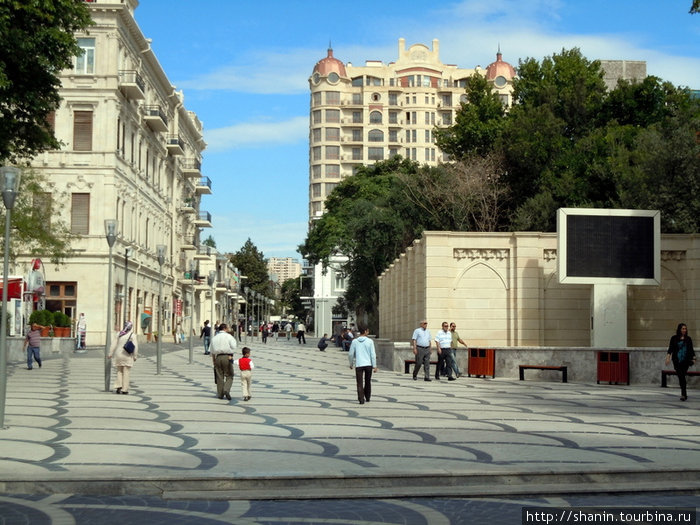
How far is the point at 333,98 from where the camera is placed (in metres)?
135

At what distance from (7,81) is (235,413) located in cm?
1045

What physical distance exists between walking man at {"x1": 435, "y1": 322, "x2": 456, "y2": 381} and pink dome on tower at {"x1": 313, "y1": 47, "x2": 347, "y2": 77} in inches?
4306

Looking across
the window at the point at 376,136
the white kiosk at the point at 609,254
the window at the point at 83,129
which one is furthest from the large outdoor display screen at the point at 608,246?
the window at the point at 376,136

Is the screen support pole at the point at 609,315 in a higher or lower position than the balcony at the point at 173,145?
lower

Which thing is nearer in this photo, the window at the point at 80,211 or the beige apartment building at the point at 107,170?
the beige apartment building at the point at 107,170

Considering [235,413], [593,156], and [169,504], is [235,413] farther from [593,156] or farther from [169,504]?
[593,156]

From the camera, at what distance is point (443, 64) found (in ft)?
452

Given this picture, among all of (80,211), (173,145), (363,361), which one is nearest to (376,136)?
(173,145)

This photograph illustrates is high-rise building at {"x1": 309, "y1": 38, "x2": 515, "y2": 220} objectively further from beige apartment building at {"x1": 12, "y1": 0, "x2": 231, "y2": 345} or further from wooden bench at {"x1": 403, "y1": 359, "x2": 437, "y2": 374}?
wooden bench at {"x1": 403, "y1": 359, "x2": 437, "y2": 374}

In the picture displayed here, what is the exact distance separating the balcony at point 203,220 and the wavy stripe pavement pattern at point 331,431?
211ft

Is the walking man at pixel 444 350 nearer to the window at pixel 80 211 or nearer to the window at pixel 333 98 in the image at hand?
the window at pixel 80 211

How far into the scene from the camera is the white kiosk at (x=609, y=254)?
30.2 m

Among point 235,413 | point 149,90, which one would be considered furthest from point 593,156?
point 235,413

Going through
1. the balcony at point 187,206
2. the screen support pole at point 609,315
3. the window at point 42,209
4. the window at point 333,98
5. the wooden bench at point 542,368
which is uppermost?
the window at point 333,98
